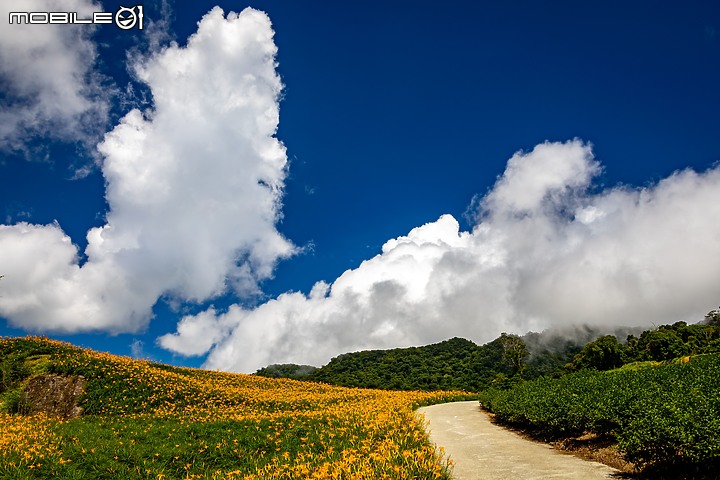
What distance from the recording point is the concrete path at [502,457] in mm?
7968

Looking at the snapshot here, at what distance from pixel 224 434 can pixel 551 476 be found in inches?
350

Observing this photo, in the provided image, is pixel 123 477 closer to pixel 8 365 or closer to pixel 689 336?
pixel 8 365

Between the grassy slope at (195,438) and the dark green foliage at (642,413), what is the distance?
12.8ft

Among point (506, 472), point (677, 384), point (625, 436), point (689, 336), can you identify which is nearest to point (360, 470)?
point (506, 472)

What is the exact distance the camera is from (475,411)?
20266 millimetres

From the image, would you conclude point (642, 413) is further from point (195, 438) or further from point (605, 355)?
point (605, 355)

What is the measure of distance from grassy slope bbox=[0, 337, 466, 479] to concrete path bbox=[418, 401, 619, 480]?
1.08 m

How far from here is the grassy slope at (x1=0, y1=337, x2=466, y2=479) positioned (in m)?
7.66

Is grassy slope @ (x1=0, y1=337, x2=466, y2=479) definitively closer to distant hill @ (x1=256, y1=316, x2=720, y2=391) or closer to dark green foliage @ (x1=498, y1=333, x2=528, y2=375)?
distant hill @ (x1=256, y1=316, x2=720, y2=391)

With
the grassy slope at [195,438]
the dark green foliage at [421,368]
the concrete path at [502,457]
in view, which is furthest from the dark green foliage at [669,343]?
the grassy slope at [195,438]

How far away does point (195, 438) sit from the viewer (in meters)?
12.0

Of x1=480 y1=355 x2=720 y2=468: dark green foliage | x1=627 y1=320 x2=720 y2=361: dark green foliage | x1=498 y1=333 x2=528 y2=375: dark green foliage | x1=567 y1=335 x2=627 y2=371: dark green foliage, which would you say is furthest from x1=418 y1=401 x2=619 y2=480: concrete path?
x1=498 y1=333 x2=528 y2=375: dark green foliage

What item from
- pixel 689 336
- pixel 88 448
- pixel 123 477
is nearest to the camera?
pixel 123 477

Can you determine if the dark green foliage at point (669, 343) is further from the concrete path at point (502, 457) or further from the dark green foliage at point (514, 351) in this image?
the concrete path at point (502, 457)
